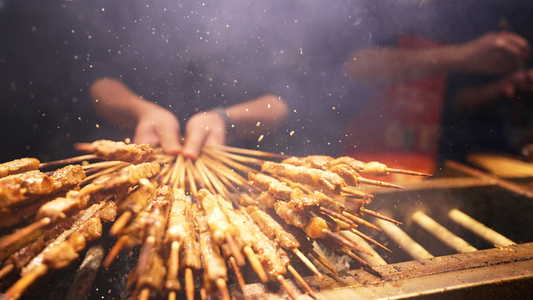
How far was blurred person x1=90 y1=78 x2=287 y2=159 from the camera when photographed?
401 cm

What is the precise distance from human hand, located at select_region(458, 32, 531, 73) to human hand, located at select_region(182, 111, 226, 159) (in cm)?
665

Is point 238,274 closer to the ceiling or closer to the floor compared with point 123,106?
closer to the floor

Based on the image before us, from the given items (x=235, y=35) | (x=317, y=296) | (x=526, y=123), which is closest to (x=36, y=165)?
(x=317, y=296)

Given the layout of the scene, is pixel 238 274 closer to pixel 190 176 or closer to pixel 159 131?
pixel 190 176

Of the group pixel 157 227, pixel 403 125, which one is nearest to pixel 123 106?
pixel 157 227

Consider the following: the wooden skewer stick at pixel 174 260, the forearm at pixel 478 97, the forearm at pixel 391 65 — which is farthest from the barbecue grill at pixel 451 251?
the forearm at pixel 478 97

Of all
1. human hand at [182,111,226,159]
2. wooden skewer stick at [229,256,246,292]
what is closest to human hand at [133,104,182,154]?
human hand at [182,111,226,159]

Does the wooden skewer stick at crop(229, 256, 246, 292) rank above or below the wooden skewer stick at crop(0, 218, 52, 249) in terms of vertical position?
below

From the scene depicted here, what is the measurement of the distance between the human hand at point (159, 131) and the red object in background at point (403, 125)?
13.6 ft

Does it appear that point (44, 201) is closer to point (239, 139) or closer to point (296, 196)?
point (296, 196)

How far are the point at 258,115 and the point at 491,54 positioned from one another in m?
6.61

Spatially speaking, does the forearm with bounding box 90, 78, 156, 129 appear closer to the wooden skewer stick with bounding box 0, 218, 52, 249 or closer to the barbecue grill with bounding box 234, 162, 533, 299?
the wooden skewer stick with bounding box 0, 218, 52, 249

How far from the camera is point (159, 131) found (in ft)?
13.4

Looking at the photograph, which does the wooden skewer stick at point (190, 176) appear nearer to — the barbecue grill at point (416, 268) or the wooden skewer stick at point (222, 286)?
the barbecue grill at point (416, 268)
